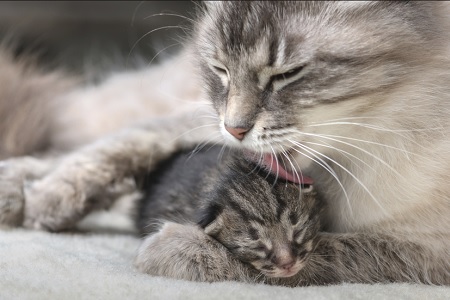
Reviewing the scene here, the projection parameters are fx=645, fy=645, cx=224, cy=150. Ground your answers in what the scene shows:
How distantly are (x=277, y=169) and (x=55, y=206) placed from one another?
2.04ft

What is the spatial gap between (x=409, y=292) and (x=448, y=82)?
1.36ft

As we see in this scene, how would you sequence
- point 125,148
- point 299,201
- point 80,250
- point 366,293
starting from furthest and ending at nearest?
point 125,148 → point 80,250 → point 299,201 → point 366,293

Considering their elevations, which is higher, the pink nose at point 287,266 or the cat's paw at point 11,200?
the pink nose at point 287,266

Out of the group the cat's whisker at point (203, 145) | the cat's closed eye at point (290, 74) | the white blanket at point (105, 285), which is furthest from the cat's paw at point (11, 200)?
the cat's closed eye at point (290, 74)

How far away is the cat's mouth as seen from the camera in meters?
1.27

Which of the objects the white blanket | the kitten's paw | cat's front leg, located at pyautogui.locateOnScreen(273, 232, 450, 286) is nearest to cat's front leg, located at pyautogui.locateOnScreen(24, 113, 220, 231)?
the kitten's paw

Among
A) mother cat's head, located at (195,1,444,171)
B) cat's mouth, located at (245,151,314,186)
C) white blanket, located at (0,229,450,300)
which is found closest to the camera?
white blanket, located at (0,229,450,300)

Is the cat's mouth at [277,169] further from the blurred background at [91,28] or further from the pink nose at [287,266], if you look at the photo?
the blurred background at [91,28]

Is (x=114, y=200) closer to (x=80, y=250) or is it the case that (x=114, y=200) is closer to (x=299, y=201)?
(x=80, y=250)

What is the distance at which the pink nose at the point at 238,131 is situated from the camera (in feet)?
3.88

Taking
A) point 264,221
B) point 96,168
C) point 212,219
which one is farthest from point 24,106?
point 264,221

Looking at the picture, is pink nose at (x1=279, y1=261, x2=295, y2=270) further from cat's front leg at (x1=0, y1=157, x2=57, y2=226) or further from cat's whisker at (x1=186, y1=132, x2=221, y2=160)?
cat's front leg at (x1=0, y1=157, x2=57, y2=226)

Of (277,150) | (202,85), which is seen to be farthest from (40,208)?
(277,150)

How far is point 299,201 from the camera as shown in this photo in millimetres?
1244
